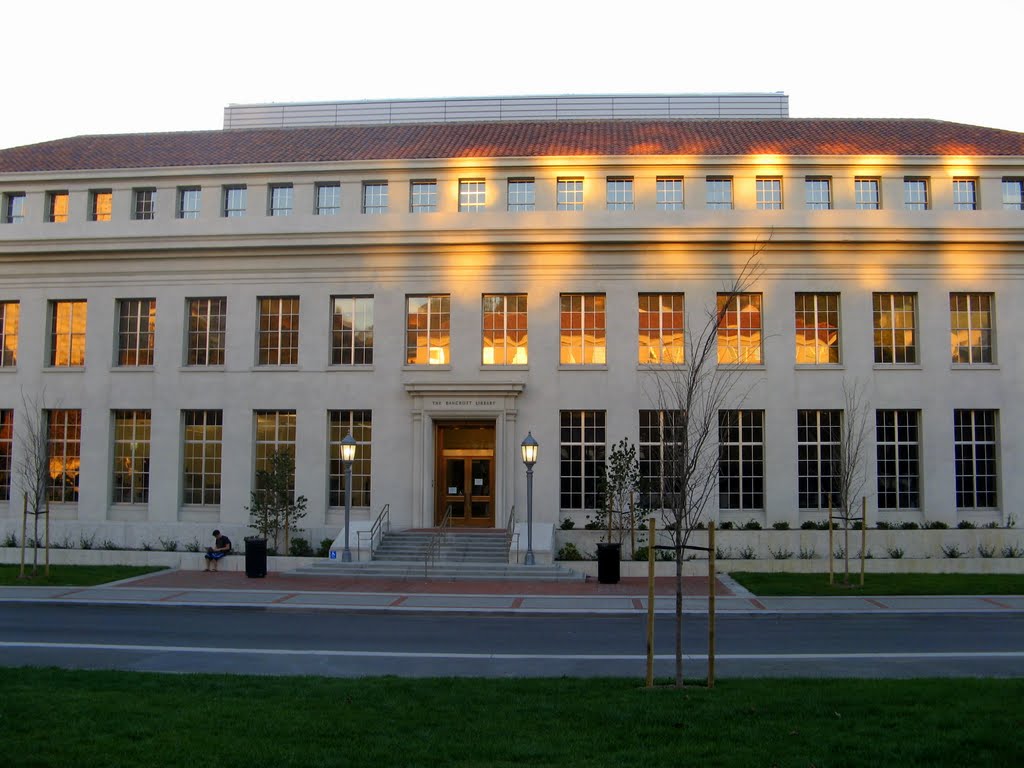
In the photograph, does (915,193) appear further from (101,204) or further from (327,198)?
(101,204)

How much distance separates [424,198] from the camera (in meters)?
32.4

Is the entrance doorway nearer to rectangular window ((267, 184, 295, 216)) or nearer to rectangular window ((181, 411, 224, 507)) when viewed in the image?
rectangular window ((181, 411, 224, 507))

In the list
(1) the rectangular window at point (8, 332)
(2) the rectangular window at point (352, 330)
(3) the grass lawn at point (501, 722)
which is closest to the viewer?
(3) the grass lawn at point (501, 722)

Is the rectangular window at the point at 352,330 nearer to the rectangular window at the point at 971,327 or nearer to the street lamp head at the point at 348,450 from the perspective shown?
the street lamp head at the point at 348,450

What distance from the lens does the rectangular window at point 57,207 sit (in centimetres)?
3375

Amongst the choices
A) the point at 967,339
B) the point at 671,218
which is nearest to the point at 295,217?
the point at 671,218

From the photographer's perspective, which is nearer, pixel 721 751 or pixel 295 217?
pixel 721 751

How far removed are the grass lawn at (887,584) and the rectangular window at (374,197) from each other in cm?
1730

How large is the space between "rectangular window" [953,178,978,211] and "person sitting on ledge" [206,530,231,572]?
2662 centimetres

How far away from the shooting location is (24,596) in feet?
74.3

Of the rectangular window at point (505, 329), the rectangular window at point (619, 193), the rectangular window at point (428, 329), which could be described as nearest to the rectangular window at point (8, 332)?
the rectangular window at point (428, 329)

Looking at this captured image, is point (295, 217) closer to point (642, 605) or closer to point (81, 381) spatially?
point (81, 381)

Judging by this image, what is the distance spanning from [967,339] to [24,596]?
29.4 m

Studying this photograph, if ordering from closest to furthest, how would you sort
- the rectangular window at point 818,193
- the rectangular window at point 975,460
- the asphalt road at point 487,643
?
the asphalt road at point 487,643
the rectangular window at point 975,460
the rectangular window at point 818,193
